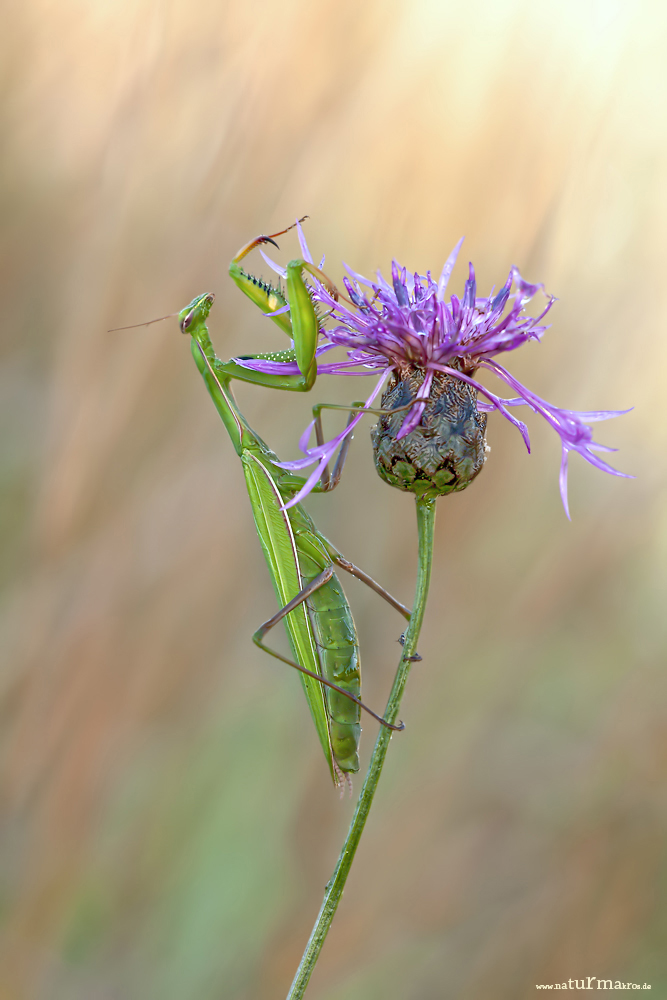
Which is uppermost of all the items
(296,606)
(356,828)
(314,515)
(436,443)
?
(314,515)

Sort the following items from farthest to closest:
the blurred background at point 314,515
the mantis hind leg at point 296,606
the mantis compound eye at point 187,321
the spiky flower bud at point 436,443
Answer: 1. the blurred background at point 314,515
2. the mantis compound eye at point 187,321
3. the mantis hind leg at point 296,606
4. the spiky flower bud at point 436,443

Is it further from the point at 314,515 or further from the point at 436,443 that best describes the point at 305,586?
the point at 314,515

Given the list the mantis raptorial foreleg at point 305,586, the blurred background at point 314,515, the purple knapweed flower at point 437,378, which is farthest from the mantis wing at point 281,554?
the blurred background at point 314,515

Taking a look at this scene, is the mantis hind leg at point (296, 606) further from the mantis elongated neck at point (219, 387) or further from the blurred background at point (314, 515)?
the blurred background at point (314, 515)

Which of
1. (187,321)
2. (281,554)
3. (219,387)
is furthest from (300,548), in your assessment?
(187,321)

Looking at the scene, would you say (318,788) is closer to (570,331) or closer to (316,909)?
(316,909)

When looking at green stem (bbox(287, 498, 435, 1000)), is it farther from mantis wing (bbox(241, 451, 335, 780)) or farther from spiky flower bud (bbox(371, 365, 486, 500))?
mantis wing (bbox(241, 451, 335, 780))

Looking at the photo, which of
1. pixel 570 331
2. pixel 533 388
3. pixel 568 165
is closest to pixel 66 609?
pixel 533 388
